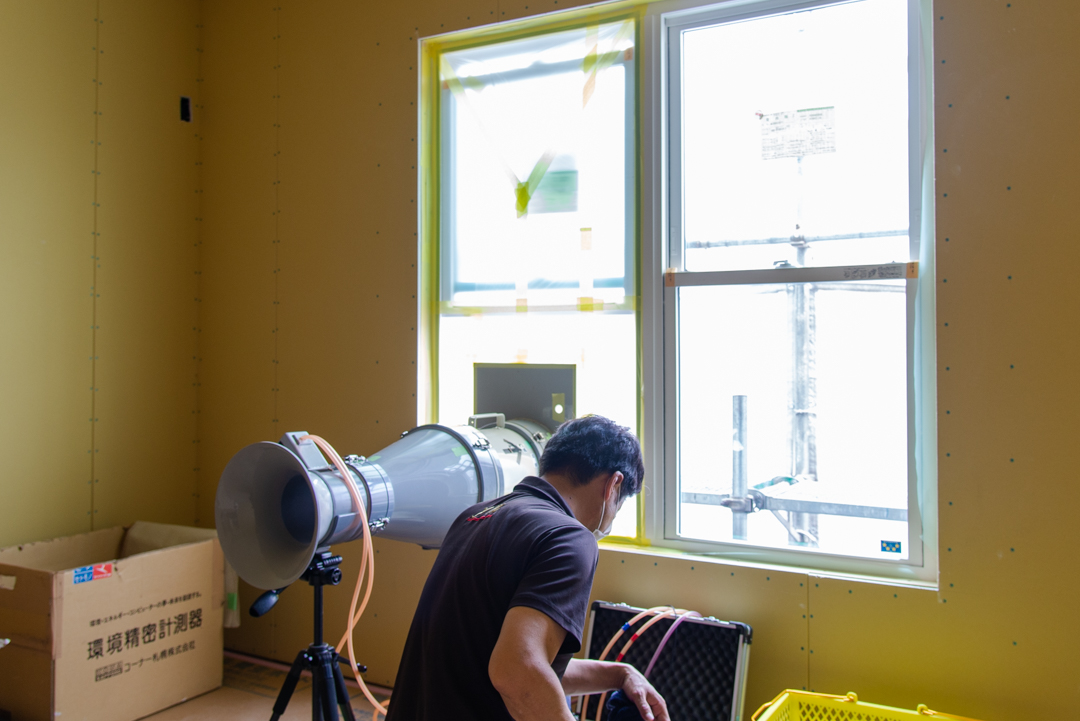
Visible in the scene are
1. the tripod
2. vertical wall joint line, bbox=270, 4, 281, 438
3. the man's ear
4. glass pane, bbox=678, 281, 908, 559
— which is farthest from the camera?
vertical wall joint line, bbox=270, 4, 281, 438

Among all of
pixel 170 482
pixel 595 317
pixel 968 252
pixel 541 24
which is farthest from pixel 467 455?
pixel 170 482

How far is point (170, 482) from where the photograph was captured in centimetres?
303

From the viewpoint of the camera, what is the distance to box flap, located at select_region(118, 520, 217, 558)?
272 centimetres

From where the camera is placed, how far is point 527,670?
3.39ft

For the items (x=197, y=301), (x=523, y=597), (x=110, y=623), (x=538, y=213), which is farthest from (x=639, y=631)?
(x=197, y=301)

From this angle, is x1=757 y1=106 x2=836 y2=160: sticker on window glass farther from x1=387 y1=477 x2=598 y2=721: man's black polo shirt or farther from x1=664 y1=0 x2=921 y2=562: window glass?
x1=387 y1=477 x2=598 y2=721: man's black polo shirt

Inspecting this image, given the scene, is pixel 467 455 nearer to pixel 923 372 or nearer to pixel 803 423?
pixel 803 423

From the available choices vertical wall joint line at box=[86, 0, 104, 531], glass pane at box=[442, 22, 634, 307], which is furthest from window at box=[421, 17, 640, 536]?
vertical wall joint line at box=[86, 0, 104, 531]

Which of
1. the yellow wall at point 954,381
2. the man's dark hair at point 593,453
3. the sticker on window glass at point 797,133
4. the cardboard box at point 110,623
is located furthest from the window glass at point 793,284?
the cardboard box at point 110,623

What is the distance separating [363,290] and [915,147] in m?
1.91

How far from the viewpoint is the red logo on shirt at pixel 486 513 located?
50.5 inches

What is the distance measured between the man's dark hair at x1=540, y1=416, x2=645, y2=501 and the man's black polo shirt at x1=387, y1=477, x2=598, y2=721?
0.15 m

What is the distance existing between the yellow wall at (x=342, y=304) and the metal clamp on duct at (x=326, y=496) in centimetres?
74

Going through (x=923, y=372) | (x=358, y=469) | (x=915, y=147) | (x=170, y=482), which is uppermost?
(x=915, y=147)
